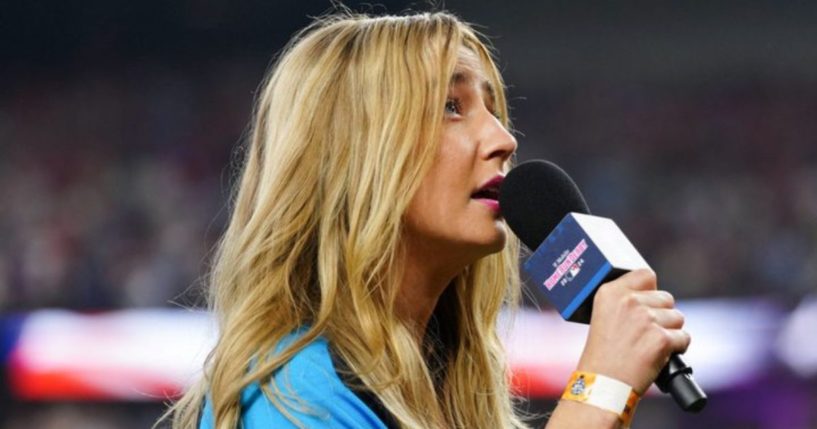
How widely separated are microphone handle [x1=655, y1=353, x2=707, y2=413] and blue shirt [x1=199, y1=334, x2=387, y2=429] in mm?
344

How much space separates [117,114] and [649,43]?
3838mm

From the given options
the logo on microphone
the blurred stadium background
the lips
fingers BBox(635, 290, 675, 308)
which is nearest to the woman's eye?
the lips

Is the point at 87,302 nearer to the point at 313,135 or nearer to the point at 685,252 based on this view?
the point at 685,252

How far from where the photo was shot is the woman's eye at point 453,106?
1936 mm

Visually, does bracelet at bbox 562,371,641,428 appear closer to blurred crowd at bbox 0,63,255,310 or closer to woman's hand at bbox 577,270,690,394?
woman's hand at bbox 577,270,690,394

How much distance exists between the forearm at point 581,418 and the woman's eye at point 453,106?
0.48 metres

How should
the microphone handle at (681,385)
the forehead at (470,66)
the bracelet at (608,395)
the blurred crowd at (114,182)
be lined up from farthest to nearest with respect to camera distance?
1. the blurred crowd at (114,182)
2. the forehead at (470,66)
3. the bracelet at (608,395)
4. the microphone handle at (681,385)

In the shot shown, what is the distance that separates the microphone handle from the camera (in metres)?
1.51

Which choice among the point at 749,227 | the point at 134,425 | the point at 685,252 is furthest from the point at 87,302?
the point at 749,227

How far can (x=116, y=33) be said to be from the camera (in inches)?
383

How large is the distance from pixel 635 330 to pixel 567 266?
128 millimetres

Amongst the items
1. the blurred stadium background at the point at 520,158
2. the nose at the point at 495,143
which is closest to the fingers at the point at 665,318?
the nose at the point at 495,143

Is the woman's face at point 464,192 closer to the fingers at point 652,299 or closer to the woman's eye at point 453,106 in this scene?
the woman's eye at point 453,106

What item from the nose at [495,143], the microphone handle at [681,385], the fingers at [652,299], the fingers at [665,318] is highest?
the nose at [495,143]
